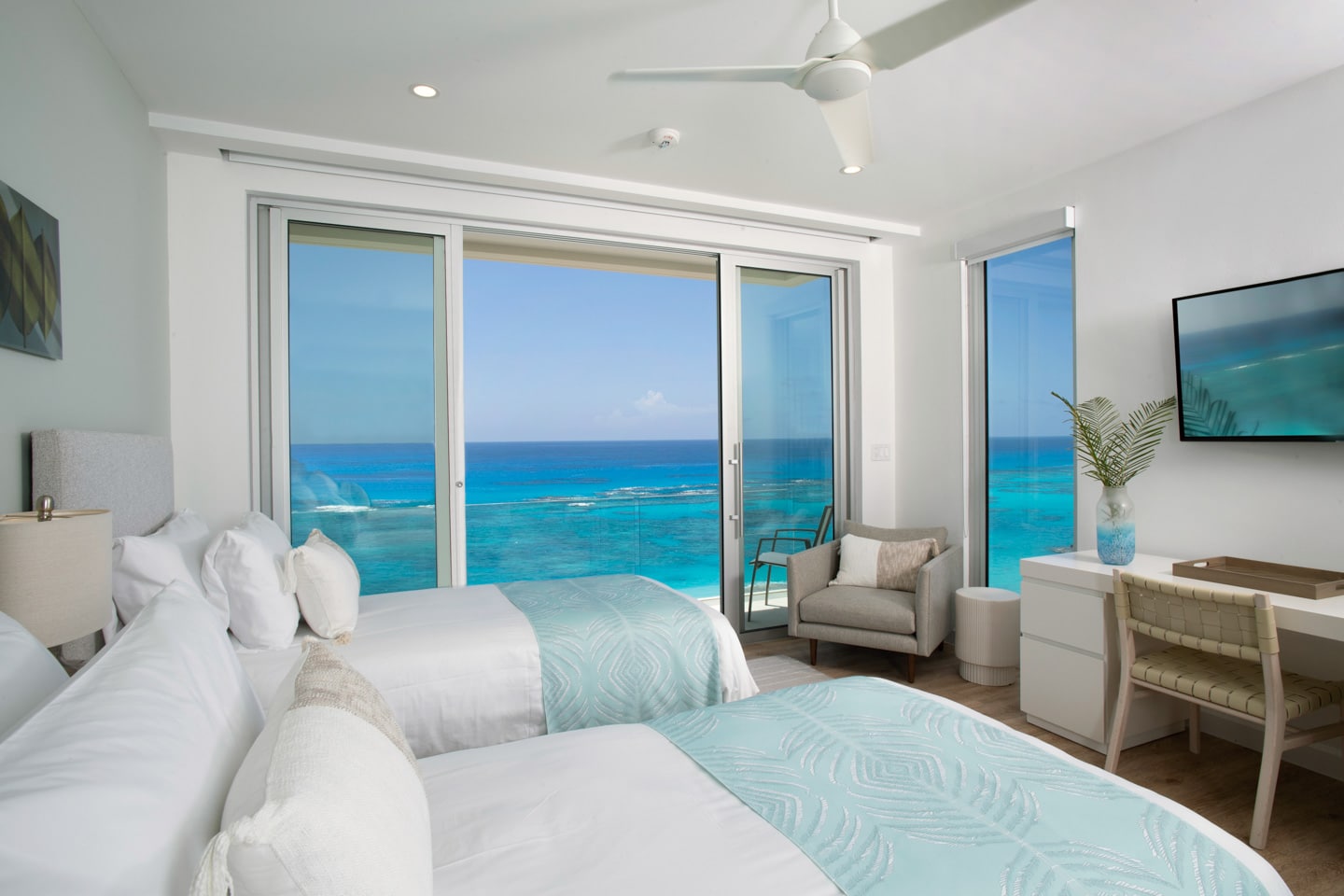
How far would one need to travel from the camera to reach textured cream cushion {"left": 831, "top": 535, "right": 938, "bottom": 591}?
3.84m

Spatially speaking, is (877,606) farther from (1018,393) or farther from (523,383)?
(523,383)

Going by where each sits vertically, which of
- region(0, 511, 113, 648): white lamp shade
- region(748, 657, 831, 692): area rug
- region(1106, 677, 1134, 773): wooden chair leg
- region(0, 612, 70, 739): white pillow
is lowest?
region(748, 657, 831, 692): area rug

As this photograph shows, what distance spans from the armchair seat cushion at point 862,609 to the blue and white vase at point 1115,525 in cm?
95

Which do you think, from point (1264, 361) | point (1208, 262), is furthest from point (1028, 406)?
point (1264, 361)

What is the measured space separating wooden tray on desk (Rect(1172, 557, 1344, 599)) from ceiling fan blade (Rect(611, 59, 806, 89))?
2.22 metres

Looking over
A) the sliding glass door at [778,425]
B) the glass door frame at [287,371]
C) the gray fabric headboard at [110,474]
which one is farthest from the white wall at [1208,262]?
the gray fabric headboard at [110,474]

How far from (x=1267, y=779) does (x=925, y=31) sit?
235cm

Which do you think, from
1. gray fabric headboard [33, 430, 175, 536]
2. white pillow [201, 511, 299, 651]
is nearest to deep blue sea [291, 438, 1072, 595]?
gray fabric headboard [33, 430, 175, 536]

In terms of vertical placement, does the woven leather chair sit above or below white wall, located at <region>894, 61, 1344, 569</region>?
below

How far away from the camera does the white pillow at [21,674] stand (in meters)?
0.94

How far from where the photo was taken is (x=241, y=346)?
10.3 feet

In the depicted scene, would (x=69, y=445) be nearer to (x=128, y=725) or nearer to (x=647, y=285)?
(x=128, y=725)

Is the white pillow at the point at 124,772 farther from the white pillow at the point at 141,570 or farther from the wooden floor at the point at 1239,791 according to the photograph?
the wooden floor at the point at 1239,791

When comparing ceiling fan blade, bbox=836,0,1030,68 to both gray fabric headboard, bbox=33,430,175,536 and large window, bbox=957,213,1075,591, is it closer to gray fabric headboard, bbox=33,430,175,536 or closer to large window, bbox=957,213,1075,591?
large window, bbox=957,213,1075,591
